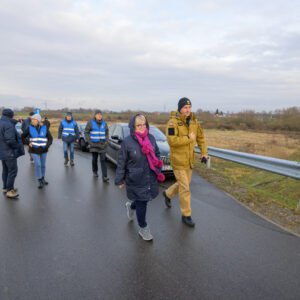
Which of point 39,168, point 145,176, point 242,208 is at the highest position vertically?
point 145,176

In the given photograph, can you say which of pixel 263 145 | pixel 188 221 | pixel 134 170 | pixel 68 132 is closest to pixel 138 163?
pixel 134 170

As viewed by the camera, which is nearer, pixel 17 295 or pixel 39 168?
pixel 17 295

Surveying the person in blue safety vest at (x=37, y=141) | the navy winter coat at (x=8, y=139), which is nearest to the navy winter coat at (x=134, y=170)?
the navy winter coat at (x=8, y=139)

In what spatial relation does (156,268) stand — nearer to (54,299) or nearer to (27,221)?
(54,299)

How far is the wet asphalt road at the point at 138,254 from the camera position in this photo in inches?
114

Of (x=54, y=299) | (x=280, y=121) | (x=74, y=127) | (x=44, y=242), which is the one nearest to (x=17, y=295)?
(x=54, y=299)

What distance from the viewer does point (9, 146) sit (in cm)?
584

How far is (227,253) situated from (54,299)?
2.19 meters

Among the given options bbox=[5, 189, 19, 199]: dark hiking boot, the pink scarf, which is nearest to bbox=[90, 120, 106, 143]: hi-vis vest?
bbox=[5, 189, 19, 199]: dark hiking boot

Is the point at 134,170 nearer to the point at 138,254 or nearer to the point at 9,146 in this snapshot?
the point at 138,254

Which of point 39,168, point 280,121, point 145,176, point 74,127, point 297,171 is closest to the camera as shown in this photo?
point 145,176

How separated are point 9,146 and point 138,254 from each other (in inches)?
152

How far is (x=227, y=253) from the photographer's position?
3.67 metres

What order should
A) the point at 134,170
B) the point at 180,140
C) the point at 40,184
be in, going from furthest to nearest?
the point at 40,184, the point at 180,140, the point at 134,170
